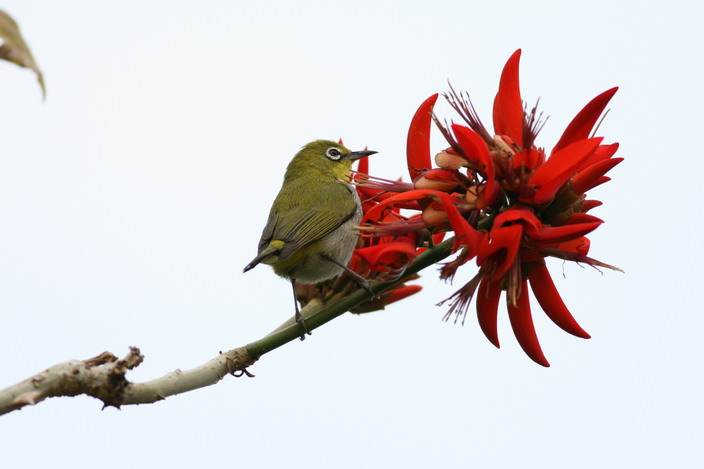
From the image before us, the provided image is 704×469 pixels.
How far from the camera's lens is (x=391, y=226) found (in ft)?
10.6

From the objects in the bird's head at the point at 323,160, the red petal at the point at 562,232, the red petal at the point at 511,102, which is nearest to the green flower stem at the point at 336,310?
the red petal at the point at 562,232

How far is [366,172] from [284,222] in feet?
8.09

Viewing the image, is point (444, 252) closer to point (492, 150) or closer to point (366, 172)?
point (492, 150)

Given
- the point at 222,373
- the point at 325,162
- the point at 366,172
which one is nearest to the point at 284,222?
the point at 325,162

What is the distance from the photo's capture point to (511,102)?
11.0 ft

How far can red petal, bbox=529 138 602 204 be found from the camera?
9.30ft

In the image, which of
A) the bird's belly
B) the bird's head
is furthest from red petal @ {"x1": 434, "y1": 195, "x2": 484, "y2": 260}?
the bird's head

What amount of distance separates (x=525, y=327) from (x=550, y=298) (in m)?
0.15

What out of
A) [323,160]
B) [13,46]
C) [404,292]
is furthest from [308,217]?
[13,46]

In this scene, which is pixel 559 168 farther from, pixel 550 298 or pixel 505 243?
pixel 550 298

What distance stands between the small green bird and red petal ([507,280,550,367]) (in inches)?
62.3

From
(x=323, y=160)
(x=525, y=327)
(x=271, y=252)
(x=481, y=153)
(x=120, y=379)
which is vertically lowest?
(x=120, y=379)

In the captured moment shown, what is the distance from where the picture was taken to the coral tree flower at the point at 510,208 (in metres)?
Answer: 2.91

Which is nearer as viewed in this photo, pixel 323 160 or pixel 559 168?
pixel 559 168
